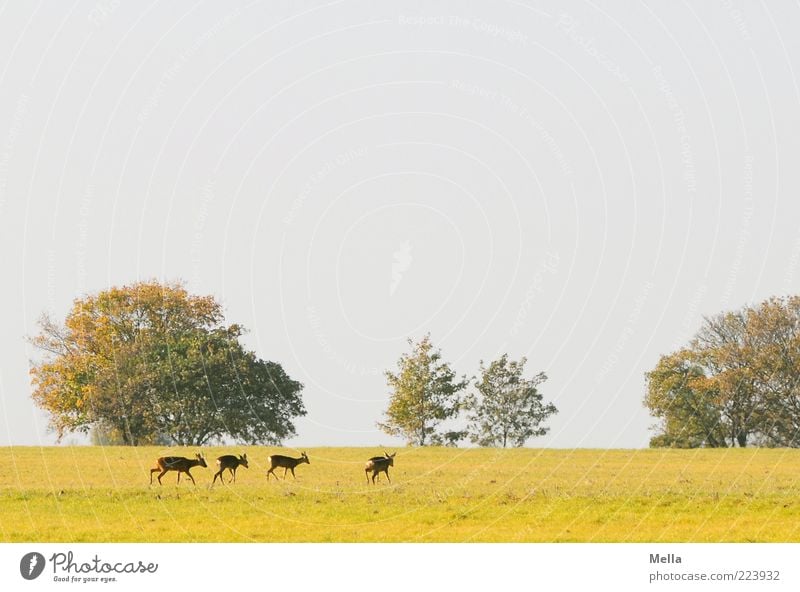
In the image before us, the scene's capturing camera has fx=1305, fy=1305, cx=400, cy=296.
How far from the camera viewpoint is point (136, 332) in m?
83.3

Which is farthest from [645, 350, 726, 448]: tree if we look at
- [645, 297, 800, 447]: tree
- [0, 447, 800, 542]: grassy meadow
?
[0, 447, 800, 542]: grassy meadow

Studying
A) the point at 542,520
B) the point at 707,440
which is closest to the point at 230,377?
the point at 707,440

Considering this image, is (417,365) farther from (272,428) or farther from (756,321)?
(756,321)

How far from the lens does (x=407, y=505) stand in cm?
3466

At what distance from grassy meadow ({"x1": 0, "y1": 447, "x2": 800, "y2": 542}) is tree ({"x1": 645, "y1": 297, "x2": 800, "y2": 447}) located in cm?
3541

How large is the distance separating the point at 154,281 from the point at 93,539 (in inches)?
2232

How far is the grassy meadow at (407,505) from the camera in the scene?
30672mm

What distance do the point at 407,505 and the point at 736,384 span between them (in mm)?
54956

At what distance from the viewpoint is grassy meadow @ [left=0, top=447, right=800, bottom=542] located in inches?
1208
